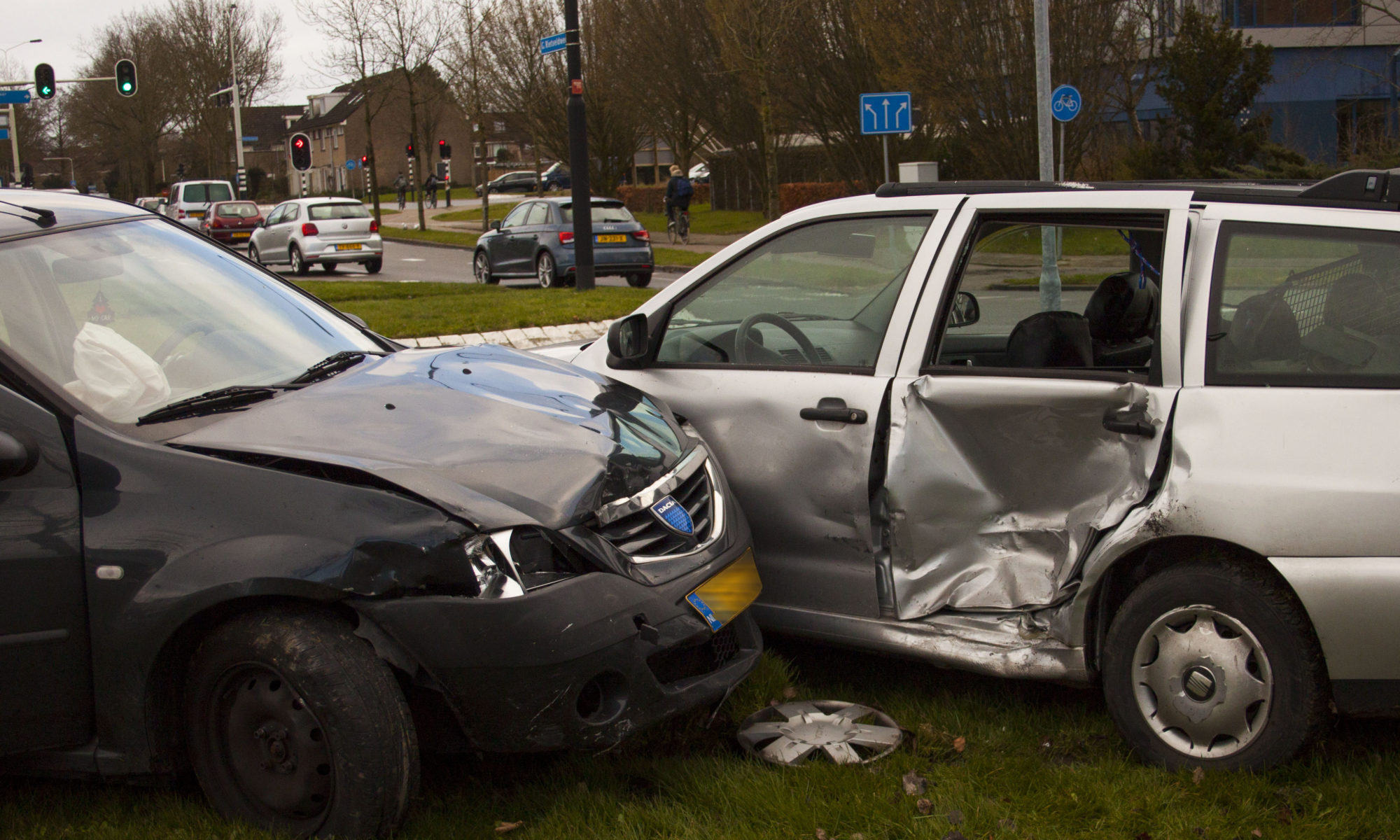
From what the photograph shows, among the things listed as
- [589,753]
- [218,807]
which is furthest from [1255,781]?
[218,807]

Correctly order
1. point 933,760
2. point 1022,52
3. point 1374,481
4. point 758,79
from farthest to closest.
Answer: point 758,79
point 1022,52
point 933,760
point 1374,481

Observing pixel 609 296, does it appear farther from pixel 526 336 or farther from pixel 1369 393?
pixel 1369 393

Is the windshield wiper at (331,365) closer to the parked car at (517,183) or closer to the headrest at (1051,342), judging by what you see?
the headrest at (1051,342)

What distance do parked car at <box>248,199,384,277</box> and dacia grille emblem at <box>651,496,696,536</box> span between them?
2400cm

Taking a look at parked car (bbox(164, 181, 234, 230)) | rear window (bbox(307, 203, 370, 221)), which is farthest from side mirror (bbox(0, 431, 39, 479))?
parked car (bbox(164, 181, 234, 230))

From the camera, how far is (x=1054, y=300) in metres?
4.45

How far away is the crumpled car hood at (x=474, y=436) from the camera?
10.1 ft

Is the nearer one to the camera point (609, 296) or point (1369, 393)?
point (1369, 393)

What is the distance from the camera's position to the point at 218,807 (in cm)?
313

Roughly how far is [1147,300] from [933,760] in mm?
1823

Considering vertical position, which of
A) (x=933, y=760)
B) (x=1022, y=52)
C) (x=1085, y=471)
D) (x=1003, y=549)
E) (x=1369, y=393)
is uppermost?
(x=1022, y=52)

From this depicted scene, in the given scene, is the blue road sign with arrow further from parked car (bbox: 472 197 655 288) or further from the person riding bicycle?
the person riding bicycle

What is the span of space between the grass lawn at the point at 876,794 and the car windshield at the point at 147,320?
1.15 m

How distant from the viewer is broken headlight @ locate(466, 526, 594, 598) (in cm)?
295
